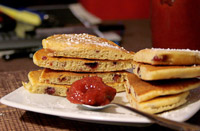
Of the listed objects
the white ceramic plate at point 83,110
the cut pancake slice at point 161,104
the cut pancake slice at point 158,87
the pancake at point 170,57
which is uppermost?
the pancake at point 170,57

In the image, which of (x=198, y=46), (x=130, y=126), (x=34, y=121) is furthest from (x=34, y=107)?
(x=198, y=46)

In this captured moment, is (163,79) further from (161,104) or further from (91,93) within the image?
(91,93)

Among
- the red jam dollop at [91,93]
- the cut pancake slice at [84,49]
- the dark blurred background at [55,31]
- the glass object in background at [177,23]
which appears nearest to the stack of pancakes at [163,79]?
the red jam dollop at [91,93]

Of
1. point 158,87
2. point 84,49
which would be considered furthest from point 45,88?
point 158,87

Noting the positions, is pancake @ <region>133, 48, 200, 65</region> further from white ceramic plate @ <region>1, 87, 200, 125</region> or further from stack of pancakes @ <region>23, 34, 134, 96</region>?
stack of pancakes @ <region>23, 34, 134, 96</region>

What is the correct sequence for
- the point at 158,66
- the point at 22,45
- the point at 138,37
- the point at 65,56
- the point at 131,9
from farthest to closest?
the point at 131,9 < the point at 138,37 < the point at 22,45 < the point at 65,56 < the point at 158,66

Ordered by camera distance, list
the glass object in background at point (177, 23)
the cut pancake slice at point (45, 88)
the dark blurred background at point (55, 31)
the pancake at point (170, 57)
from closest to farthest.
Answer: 1. the pancake at point (170, 57)
2. the cut pancake slice at point (45, 88)
3. the glass object in background at point (177, 23)
4. the dark blurred background at point (55, 31)

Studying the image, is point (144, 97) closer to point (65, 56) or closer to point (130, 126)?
point (130, 126)

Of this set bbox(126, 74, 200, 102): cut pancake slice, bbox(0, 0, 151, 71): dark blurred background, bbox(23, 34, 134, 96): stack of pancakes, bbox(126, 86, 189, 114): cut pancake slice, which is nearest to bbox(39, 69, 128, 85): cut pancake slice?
bbox(23, 34, 134, 96): stack of pancakes

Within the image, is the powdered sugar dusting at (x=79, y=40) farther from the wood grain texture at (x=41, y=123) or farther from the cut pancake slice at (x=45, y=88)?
the wood grain texture at (x=41, y=123)
